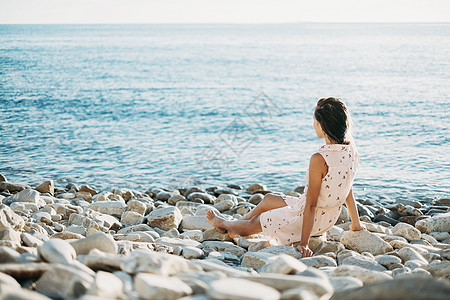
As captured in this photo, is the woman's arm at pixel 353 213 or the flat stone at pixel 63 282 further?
the woman's arm at pixel 353 213

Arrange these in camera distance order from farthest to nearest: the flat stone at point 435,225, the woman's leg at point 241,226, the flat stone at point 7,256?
1. the flat stone at point 435,225
2. the woman's leg at point 241,226
3. the flat stone at point 7,256

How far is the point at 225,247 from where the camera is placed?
458 cm

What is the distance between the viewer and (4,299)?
6.74 ft

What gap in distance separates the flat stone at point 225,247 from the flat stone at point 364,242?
3.12 ft

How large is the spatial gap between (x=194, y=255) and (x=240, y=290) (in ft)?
6.22

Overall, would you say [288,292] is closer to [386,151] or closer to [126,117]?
[386,151]

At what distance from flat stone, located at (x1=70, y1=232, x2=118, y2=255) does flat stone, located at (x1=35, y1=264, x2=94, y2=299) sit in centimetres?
64

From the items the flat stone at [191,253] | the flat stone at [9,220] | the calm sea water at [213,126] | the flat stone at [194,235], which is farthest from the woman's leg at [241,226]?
the calm sea water at [213,126]

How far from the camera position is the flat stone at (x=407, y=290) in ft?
7.13

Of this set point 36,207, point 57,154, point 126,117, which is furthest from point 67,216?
point 126,117

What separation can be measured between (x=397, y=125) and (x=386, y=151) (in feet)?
10.8

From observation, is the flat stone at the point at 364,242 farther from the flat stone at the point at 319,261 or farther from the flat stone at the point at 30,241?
the flat stone at the point at 30,241

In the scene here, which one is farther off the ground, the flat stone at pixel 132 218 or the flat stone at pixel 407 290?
the flat stone at pixel 407 290

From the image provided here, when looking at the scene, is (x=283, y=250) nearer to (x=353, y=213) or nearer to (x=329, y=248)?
(x=329, y=248)
